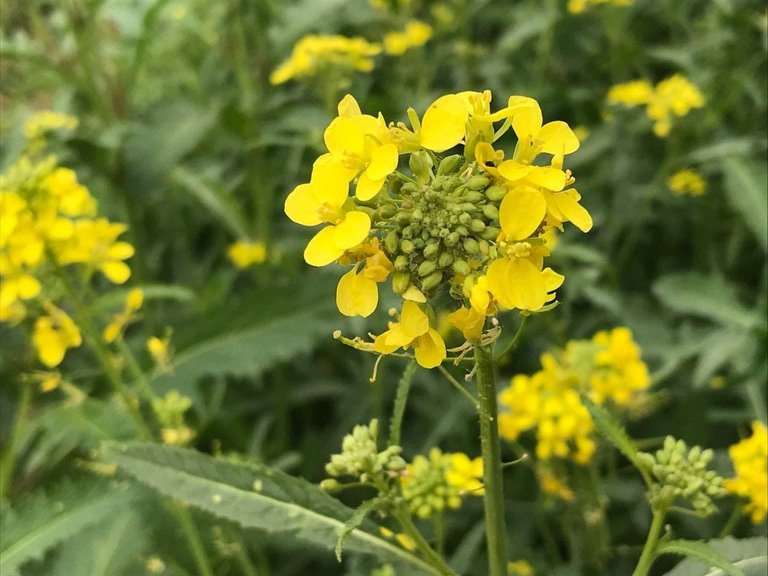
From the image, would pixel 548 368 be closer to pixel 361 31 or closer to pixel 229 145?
pixel 229 145

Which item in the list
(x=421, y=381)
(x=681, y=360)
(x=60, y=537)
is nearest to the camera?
(x=60, y=537)

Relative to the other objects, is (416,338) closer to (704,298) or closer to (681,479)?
(681,479)

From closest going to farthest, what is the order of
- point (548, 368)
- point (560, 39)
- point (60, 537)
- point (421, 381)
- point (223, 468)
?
point (223, 468)
point (60, 537)
point (548, 368)
point (421, 381)
point (560, 39)

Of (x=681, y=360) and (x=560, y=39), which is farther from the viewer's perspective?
(x=560, y=39)

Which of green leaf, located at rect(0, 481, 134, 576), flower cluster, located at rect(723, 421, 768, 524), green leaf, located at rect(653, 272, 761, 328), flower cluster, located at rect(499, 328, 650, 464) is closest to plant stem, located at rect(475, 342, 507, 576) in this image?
flower cluster, located at rect(723, 421, 768, 524)

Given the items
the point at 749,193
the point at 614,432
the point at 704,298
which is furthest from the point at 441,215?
the point at 749,193

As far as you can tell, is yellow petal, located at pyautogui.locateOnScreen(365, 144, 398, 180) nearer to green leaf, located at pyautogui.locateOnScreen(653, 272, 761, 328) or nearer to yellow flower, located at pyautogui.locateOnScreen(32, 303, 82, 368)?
yellow flower, located at pyautogui.locateOnScreen(32, 303, 82, 368)

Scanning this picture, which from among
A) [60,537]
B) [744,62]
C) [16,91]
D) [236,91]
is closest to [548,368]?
[60,537]
